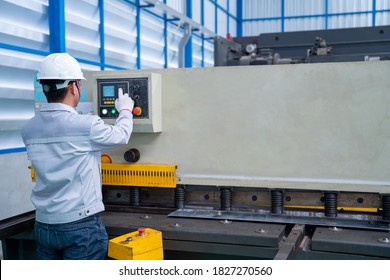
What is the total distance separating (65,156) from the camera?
1.45m

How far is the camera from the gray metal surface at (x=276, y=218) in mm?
1539

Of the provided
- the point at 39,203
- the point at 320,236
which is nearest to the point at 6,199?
the point at 39,203

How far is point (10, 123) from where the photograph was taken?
3625mm

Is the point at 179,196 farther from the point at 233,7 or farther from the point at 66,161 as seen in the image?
the point at 233,7

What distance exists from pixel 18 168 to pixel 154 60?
2969 millimetres

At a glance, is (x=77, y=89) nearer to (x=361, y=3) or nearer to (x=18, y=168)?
(x=18, y=168)

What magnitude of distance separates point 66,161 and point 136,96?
1.32 ft

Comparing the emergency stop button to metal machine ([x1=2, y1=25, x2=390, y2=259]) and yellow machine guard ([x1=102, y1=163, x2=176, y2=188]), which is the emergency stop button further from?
yellow machine guard ([x1=102, y1=163, x2=176, y2=188])

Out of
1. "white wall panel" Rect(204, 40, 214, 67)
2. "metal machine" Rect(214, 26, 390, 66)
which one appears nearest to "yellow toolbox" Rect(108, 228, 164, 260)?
"metal machine" Rect(214, 26, 390, 66)

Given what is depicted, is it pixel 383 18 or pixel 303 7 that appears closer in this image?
pixel 383 18

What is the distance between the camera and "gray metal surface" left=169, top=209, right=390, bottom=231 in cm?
154

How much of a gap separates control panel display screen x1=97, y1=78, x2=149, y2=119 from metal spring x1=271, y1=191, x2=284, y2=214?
1.90ft

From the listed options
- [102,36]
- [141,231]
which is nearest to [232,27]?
[102,36]

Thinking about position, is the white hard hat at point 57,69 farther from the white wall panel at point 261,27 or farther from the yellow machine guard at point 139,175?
the white wall panel at point 261,27
